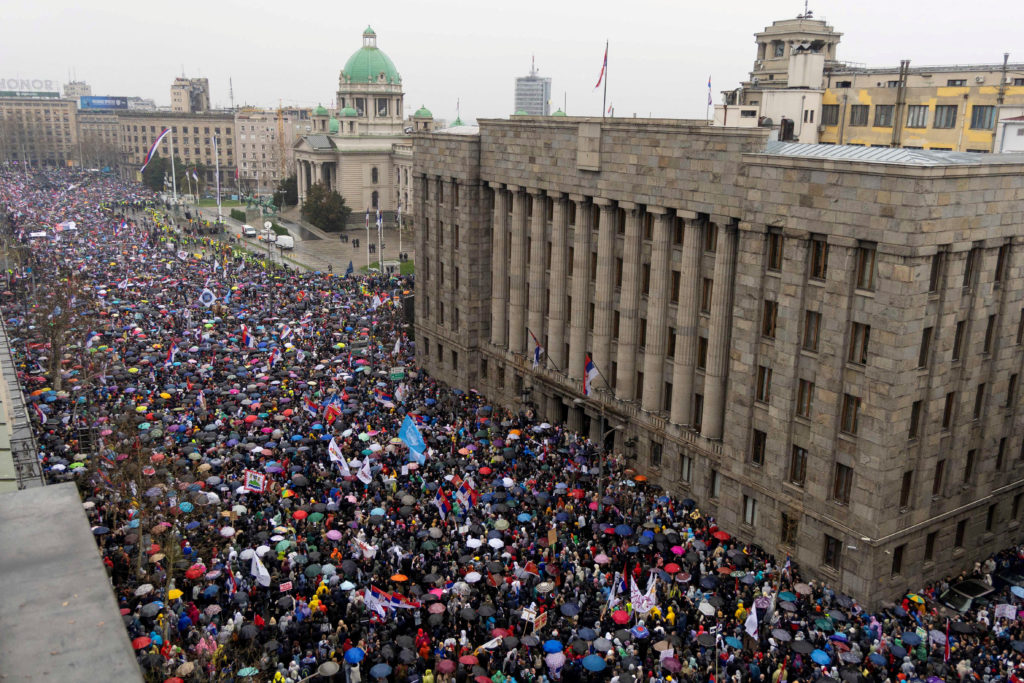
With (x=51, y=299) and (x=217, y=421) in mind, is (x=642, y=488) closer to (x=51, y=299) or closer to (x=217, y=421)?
(x=217, y=421)

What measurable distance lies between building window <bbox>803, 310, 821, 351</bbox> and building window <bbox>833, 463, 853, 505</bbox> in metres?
5.19

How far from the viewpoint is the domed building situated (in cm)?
16900

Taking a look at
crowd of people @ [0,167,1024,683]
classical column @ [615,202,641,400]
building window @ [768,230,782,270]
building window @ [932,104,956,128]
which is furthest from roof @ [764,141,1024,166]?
building window @ [932,104,956,128]

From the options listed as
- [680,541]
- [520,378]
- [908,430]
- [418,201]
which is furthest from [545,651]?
[418,201]

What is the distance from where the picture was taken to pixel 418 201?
68.1m

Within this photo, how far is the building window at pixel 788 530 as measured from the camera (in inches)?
1551

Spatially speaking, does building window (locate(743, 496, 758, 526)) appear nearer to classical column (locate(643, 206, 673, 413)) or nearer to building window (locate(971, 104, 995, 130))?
classical column (locate(643, 206, 673, 413))

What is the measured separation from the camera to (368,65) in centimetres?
17950

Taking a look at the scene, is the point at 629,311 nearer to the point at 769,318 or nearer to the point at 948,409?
the point at 769,318

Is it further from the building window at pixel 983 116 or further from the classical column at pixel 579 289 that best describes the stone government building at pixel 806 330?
the building window at pixel 983 116

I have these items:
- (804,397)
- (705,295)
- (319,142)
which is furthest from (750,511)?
(319,142)

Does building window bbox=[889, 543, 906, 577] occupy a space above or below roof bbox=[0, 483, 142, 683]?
below

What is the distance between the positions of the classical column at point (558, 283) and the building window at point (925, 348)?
23259mm

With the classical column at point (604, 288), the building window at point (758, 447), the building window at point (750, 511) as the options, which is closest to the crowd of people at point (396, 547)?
the building window at point (750, 511)
